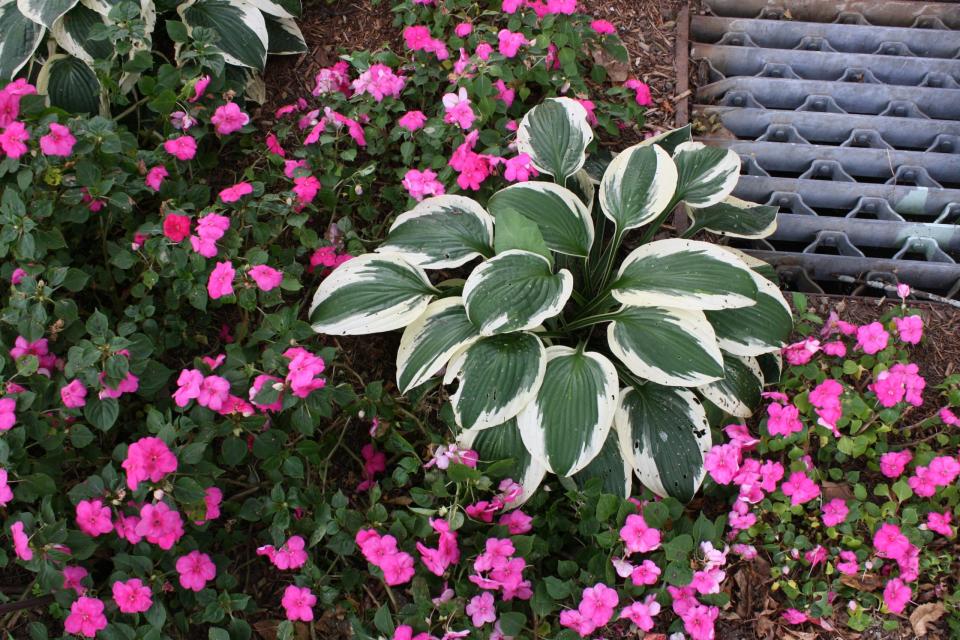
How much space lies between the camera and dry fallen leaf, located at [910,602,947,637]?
6.48ft

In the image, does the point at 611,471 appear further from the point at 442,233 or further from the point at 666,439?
the point at 442,233

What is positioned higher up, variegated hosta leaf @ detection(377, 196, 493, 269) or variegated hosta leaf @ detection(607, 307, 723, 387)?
variegated hosta leaf @ detection(377, 196, 493, 269)

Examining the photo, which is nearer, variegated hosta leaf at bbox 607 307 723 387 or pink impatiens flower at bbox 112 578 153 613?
pink impatiens flower at bbox 112 578 153 613

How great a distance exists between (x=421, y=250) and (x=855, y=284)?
1.42 m

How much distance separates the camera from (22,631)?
6.27 feet

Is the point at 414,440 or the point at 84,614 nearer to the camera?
the point at 84,614

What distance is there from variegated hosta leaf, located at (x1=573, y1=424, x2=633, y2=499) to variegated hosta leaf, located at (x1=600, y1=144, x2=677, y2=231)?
0.56 meters

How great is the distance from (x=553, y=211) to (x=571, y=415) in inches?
21.7

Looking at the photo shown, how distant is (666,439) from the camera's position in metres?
2.08

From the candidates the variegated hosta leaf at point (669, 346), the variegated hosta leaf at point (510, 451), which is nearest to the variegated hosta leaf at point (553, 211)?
the variegated hosta leaf at point (669, 346)

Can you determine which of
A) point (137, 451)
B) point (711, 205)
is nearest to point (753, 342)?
point (711, 205)

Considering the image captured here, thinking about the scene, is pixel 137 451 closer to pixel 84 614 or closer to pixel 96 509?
pixel 96 509

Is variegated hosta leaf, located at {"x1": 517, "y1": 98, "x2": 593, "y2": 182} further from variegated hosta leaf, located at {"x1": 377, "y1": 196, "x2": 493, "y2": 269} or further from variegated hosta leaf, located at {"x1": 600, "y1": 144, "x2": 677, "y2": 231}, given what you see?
variegated hosta leaf, located at {"x1": 377, "y1": 196, "x2": 493, "y2": 269}

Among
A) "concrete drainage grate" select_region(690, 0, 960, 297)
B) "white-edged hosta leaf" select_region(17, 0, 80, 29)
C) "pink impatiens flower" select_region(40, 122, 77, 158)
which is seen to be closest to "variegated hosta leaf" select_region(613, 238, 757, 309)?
"concrete drainage grate" select_region(690, 0, 960, 297)
